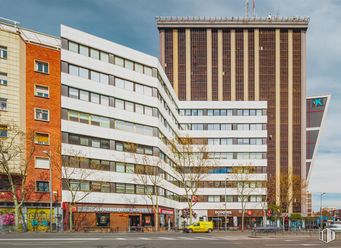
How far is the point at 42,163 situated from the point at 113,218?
1329 centimetres

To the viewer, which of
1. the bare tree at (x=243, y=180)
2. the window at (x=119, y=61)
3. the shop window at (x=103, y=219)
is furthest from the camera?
the bare tree at (x=243, y=180)

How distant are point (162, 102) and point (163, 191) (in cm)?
1523

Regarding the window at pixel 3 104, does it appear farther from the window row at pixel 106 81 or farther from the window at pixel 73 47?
the window at pixel 73 47

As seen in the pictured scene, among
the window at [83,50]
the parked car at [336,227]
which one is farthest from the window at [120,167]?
the parked car at [336,227]

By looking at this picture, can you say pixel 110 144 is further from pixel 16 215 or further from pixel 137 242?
pixel 137 242

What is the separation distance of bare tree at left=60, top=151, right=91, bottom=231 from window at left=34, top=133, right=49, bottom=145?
3.15 meters


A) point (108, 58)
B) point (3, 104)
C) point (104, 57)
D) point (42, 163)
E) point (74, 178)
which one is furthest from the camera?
point (108, 58)

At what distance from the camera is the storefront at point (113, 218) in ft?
178

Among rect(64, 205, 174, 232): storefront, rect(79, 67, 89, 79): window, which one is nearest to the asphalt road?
rect(64, 205, 174, 232): storefront

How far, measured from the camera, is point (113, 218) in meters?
57.8

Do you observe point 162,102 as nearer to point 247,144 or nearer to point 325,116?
point 247,144

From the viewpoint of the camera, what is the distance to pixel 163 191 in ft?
224

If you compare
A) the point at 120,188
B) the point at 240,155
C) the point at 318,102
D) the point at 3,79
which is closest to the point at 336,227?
the point at 120,188

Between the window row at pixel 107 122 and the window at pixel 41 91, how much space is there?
10.3 feet
